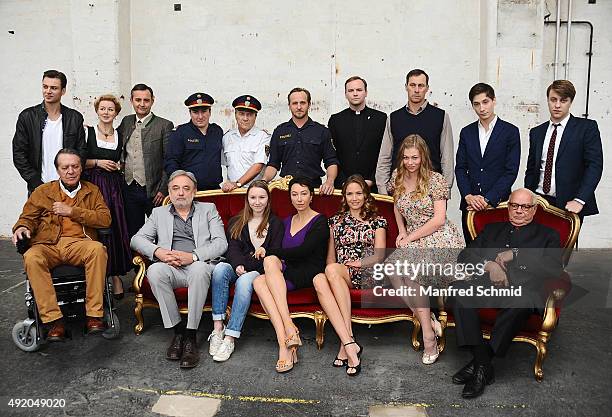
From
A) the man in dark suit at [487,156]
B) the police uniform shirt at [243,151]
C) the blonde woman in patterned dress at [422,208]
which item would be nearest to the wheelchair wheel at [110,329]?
the police uniform shirt at [243,151]

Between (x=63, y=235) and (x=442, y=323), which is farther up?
(x=63, y=235)

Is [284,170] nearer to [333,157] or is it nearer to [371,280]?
[333,157]

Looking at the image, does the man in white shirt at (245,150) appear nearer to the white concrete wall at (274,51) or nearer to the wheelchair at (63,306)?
the wheelchair at (63,306)

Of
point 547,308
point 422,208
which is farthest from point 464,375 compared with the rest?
point 422,208

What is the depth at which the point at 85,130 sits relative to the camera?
4184 millimetres

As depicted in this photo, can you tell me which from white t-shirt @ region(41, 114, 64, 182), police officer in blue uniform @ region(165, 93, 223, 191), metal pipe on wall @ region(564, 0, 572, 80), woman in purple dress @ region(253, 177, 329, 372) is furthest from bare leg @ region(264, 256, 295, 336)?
metal pipe on wall @ region(564, 0, 572, 80)

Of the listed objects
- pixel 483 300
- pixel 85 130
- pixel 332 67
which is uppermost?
pixel 332 67

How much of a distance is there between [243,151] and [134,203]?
98 centimetres

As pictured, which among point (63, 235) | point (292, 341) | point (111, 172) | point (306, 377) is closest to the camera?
point (306, 377)

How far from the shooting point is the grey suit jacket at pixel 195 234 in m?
3.60

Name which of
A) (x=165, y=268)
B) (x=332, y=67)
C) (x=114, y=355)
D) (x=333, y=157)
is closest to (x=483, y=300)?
(x=333, y=157)

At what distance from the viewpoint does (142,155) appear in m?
4.29

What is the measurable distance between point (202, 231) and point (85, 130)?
1.35 m

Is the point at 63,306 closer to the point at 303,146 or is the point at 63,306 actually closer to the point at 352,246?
the point at 352,246
